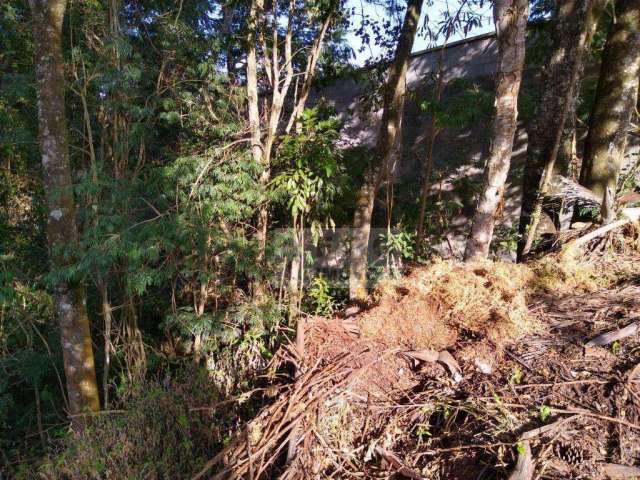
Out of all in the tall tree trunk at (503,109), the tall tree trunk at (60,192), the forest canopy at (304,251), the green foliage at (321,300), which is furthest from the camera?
the green foliage at (321,300)

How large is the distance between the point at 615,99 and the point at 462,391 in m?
3.30

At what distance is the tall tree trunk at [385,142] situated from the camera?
4090 millimetres

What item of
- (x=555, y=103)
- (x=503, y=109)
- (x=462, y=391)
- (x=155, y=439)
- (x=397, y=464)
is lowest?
(x=155, y=439)

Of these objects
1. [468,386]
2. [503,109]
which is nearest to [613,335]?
[468,386]

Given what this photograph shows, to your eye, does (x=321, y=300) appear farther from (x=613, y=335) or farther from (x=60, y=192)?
(x=60, y=192)

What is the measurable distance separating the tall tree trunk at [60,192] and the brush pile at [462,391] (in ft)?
7.35

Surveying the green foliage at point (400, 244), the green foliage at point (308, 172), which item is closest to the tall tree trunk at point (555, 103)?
the green foliage at point (400, 244)

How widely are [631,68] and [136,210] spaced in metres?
4.74

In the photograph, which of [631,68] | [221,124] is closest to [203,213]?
[221,124]

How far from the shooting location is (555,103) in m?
3.69

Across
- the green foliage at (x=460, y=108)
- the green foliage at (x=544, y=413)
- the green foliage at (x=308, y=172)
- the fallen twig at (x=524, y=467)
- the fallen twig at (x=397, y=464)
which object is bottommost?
the fallen twig at (x=397, y=464)

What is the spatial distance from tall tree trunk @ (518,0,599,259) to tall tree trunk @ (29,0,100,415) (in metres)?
4.27

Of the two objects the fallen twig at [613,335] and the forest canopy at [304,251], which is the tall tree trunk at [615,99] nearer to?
the forest canopy at [304,251]

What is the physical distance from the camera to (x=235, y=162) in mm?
3523
